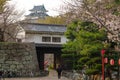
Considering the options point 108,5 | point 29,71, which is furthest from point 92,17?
point 29,71

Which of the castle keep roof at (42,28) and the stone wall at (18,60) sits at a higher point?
the castle keep roof at (42,28)

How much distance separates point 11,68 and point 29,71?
77.7 inches

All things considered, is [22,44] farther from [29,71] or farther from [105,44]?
[105,44]

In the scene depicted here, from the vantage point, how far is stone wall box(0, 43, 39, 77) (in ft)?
119

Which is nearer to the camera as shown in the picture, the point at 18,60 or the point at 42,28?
the point at 18,60

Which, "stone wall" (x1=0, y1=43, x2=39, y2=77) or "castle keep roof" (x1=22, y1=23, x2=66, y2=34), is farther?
"castle keep roof" (x1=22, y1=23, x2=66, y2=34)

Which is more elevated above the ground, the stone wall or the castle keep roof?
the castle keep roof

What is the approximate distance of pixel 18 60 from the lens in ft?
122

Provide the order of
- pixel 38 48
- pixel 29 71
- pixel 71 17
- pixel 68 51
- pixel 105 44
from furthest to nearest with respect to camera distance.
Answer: pixel 38 48
pixel 29 71
pixel 68 51
pixel 105 44
pixel 71 17

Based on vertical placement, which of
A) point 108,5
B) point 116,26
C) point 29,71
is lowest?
point 29,71

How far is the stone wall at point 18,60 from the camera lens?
3641 cm

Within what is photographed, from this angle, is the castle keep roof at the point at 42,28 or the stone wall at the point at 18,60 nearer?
the stone wall at the point at 18,60

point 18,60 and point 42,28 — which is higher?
point 42,28

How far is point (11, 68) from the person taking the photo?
36469mm
